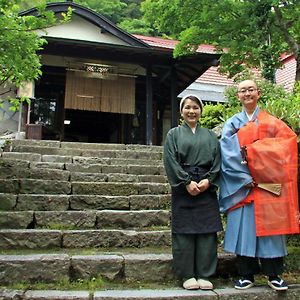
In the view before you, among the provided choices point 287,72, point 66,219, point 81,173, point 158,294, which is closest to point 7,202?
point 66,219

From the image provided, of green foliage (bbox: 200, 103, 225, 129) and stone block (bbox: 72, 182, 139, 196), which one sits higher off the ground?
green foliage (bbox: 200, 103, 225, 129)

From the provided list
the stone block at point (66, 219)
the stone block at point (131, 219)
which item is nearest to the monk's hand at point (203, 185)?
the stone block at point (131, 219)

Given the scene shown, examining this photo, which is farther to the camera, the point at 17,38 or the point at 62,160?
the point at 62,160

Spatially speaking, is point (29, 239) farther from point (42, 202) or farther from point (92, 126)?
point (92, 126)

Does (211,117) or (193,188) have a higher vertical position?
(211,117)

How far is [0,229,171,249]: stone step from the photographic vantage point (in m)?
3.90

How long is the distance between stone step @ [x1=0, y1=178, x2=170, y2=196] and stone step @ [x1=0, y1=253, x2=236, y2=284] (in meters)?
1.75

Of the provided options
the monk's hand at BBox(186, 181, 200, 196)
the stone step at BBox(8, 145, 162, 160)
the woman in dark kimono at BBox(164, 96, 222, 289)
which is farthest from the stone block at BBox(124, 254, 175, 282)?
the stone step at BBox(8, 145, 162, 160)

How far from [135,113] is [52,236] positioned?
8.93 metres

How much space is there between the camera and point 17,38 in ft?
13.4

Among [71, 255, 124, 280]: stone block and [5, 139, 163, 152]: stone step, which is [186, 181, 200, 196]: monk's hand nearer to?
[71, 255, 124, 280]: stone block

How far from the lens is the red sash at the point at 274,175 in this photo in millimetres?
3152

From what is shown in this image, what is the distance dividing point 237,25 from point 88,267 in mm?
7467

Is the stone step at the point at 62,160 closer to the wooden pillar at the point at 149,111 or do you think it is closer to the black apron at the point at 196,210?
the black apron at the point at 196,210
